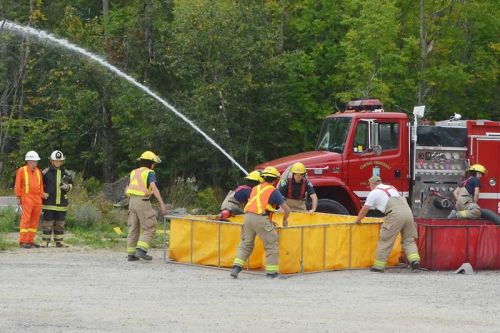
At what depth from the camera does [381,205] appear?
1447 centimetres

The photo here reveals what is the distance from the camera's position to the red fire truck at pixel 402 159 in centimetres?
1781

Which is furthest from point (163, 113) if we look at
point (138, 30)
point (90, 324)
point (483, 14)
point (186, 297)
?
point (90, 324)

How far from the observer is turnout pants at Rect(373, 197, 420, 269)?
46.8 feet

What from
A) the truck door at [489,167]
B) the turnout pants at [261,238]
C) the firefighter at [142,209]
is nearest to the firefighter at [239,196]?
the turnout pants at [261,238]

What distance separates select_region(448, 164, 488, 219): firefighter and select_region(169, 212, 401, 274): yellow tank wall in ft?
8.53

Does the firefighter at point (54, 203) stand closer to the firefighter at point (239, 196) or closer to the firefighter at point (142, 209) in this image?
the firefighter at point (142, 209)

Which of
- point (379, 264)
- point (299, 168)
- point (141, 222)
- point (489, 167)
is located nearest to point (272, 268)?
point (379, 264)

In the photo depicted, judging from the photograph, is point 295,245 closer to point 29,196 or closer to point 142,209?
point 142,209

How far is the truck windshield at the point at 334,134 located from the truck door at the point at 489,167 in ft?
8.27

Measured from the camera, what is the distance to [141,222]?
1488 cm

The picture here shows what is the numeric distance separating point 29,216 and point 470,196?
789 cm

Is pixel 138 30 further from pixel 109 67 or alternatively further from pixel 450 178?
pixel 450 178

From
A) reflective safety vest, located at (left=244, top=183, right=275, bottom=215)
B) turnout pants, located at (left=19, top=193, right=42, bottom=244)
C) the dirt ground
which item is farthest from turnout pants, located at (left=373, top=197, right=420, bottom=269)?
turnout pants, located at (left=19, top=193, right=42, bottom=244)

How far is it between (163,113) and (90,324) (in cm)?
1941
